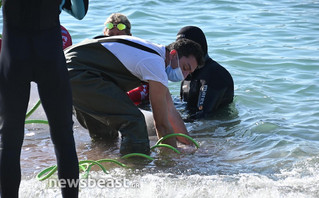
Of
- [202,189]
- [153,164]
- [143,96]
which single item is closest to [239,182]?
[202,189]

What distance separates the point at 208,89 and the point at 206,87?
0.03m

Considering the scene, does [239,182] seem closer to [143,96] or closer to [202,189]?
[202,189]

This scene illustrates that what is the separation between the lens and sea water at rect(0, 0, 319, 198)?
3.80 meters

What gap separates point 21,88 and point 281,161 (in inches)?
109

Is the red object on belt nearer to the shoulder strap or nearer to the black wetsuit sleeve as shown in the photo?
the shoulder strap

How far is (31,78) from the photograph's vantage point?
266 cm

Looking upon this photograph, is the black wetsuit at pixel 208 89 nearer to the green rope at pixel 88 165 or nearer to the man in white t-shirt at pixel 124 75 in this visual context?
the green rope at pixel 88 165

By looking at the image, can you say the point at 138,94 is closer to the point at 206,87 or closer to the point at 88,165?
the point at 206,87

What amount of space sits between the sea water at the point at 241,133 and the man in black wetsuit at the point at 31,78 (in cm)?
90

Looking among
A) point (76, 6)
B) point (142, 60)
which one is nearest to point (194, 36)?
point (142, 60)

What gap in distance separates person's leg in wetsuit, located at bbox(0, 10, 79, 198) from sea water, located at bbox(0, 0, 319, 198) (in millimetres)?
889

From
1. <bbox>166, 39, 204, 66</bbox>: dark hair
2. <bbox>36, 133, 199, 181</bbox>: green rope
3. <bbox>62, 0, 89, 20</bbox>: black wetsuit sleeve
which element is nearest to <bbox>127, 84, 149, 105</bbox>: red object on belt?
Result: <bbox>36, 133, 199, 181</bbox>: green rope

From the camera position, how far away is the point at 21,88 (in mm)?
2654

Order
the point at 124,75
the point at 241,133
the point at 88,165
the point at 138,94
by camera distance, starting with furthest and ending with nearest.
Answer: the point at 138,94 < the point at 241,133 < the point at 124,75 < the point at 88,165
